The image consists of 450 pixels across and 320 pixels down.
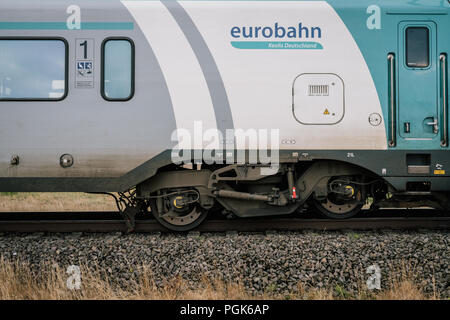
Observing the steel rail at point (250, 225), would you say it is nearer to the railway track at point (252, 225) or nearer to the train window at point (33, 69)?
the railway track at point (252, 225)

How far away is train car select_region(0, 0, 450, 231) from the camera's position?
4.91 m

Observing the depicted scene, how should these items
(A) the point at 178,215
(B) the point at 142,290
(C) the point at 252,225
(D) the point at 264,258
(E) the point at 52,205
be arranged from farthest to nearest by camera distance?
(E) the point at 52,205, (C) the point at 252,225, (A) the point at 178,215, (D) the point at 264,258, (B) the point at 142,290

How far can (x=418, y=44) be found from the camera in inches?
201

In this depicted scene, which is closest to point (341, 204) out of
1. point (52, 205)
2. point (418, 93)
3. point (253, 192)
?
point (253, 192)

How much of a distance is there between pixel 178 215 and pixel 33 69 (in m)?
3.11

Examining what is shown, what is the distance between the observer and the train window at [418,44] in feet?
16.7

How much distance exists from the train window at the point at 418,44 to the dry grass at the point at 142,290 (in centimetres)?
331

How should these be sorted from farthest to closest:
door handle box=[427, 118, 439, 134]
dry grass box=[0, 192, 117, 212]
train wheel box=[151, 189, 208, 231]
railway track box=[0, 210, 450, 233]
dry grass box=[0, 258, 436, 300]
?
dry grass box=[0, 192, 117, 212]
railway track box=[0, 210, 450, 233]
train wheel box=[151, 189, 208, 231]
door handle box=[427, 118, 439, 134]
dry grass box=[0, 258, 436, 300]

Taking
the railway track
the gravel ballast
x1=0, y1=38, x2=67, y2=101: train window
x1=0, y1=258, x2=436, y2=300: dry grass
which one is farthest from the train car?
x1=0, y1=258, x2=436, y2=300: dry grass

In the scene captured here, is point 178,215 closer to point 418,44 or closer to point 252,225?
point 252,225

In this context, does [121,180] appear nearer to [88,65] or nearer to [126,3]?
[88,65]

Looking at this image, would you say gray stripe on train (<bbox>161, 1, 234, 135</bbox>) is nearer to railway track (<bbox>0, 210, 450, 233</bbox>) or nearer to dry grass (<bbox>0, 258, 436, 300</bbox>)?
railway track (<bbox>0, 210, 450, 233</bbox>)

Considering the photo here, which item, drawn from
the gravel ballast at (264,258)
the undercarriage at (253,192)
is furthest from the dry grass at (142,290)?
the undercarriage at (253,192)

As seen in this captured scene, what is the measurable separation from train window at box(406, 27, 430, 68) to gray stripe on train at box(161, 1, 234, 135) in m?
2.94
